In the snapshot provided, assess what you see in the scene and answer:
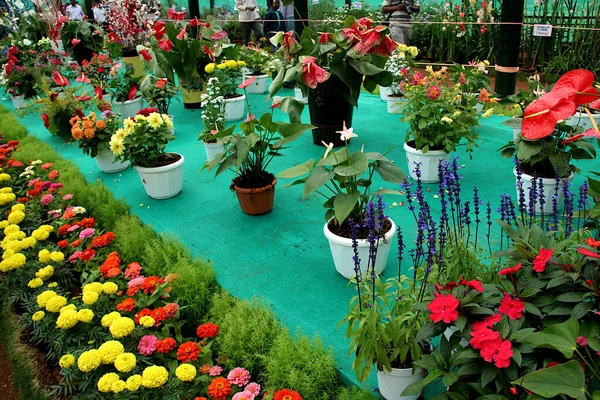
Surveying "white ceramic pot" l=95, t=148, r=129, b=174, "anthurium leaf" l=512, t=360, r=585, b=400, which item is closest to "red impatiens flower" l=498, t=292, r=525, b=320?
"anthurium leaf" l=512, t=360, r=585, b=400

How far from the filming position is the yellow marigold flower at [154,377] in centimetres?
198

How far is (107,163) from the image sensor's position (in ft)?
14.6

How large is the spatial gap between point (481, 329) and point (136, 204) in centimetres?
299

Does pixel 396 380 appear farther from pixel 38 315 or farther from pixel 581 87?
pixel 38 315

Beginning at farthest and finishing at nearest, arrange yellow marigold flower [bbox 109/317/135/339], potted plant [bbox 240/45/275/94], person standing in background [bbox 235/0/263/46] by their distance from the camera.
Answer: person standing in background [bbox 235/0/263/46], potted plant [bbox 240/45/275/94], yellow marigold flower [bbox 109/317/135/339]

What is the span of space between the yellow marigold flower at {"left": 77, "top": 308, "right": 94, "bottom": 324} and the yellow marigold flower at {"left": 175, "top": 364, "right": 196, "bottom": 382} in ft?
1.82

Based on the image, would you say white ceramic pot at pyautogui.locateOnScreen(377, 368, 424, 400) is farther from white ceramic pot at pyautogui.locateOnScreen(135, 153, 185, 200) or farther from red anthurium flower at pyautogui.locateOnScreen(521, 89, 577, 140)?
white ceramic pot at pyautogui.locateOnScreen(135, 153, 185, 200)

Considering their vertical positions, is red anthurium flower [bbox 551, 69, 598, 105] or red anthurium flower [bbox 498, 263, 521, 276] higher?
red anthurium flower [bbox 551, 69, 598, 105]

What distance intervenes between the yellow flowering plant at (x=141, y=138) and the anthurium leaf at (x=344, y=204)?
1756 millimetres

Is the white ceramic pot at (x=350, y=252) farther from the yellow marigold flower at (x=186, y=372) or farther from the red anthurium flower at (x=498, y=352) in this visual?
the red anthurium flower at (x=498, y=352)

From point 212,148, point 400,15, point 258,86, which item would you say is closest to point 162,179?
point 212,148

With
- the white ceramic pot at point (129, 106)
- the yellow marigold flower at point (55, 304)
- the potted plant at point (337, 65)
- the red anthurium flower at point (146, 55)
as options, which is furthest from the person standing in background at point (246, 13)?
the yellow marigold flower at point (55, 304)

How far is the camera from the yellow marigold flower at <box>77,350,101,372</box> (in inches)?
80.8

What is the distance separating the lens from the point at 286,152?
464 centimetres
